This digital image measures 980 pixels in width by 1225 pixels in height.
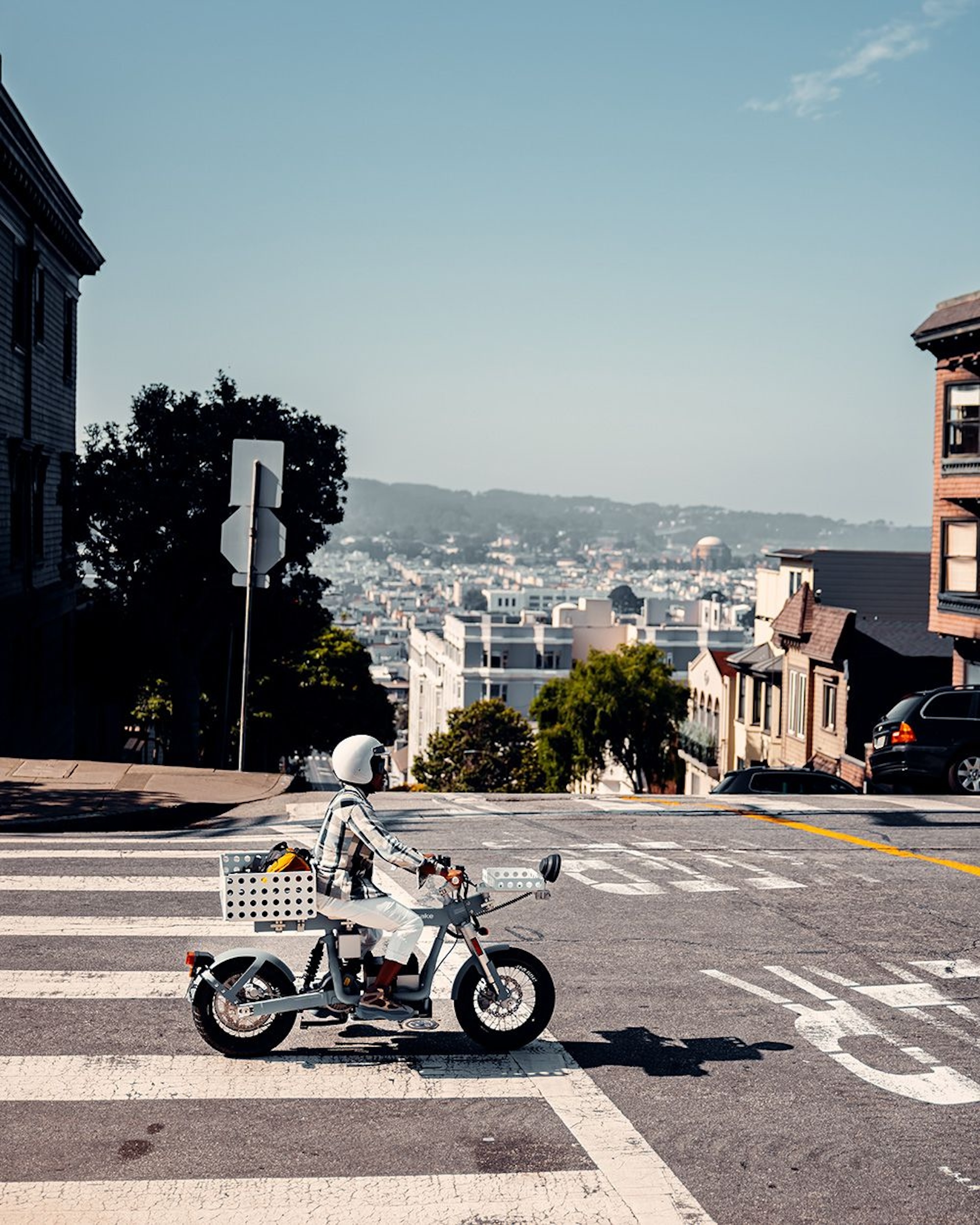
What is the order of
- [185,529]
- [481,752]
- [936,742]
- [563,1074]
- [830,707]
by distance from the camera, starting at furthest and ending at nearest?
1. [481,752]
2. [830,707]
3. [185,529]
4. [936,742]
5. [563,1074]

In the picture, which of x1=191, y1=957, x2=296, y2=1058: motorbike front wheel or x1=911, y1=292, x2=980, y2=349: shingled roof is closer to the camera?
x1=191, y1=957, x2=296, y2=1058: motorbike front wheel

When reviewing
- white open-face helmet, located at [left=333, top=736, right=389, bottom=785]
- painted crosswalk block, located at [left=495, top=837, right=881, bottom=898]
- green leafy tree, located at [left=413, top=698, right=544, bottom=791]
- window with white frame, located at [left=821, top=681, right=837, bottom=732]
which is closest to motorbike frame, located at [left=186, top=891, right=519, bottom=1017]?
white open-face helmet, located at [left=333, top=736, right=389, bottom=785]

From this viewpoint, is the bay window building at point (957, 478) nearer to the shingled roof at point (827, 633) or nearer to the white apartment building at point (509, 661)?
the shingled roof at point (827, 633)

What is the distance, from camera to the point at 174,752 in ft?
139

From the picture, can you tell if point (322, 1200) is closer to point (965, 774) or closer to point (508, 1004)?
point (508, 1004)

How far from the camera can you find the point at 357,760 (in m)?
8.69

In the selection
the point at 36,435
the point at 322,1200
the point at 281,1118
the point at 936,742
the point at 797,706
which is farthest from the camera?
the point at 797,706

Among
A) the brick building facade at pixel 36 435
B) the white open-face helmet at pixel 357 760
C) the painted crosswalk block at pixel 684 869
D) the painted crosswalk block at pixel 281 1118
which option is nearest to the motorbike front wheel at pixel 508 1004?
the painted crosswalk block at pixel 281 1118

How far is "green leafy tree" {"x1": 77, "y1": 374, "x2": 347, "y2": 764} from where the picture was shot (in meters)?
41.1

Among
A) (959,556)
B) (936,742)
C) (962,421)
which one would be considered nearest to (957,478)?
(962,421)

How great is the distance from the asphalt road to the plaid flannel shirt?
3.29 feet

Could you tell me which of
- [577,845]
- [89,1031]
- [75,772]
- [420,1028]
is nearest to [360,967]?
[420,1028]

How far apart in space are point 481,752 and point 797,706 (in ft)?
124

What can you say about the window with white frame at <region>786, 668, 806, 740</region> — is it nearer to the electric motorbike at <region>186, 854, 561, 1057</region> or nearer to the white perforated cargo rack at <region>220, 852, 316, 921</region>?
the electric motorbike at <region>186, 854, 561, 1057</region>
